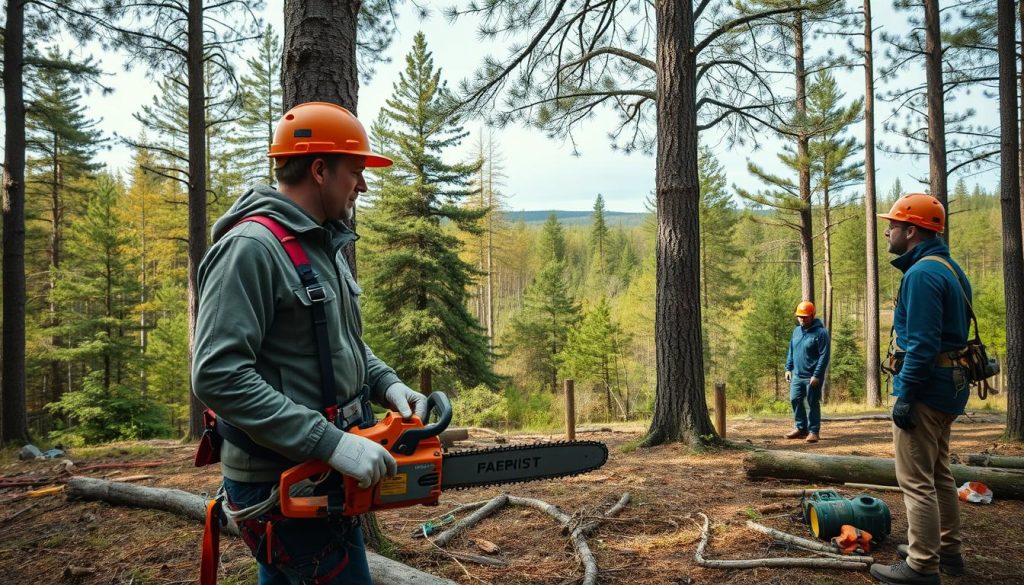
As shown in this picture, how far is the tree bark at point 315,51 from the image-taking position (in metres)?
3.28

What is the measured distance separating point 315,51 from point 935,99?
13.3 m

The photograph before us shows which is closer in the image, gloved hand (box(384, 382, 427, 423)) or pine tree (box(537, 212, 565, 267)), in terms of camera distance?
gloved hand (box(384, 382, 427, 423))

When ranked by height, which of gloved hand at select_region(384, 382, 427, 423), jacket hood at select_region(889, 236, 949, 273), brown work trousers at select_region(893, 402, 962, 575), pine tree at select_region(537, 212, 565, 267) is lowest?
brown work trousers at select_region(893, 402, 962, 575)

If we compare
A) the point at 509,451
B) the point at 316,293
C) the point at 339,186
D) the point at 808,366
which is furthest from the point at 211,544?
the point at 808,366

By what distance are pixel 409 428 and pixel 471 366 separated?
60.1 ft

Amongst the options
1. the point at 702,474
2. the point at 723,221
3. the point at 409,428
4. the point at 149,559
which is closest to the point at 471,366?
the point at 702,474

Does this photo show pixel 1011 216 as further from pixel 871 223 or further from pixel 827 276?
pixel 827 276

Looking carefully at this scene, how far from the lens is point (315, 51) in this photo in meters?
3.29

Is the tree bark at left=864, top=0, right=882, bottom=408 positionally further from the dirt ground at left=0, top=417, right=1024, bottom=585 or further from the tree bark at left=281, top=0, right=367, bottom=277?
the tree bark at left=281, top=0, right=367, bottom=277

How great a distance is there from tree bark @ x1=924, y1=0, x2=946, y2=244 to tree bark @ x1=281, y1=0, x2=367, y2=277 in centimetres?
1224

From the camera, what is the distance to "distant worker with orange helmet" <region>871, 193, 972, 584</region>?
315cm

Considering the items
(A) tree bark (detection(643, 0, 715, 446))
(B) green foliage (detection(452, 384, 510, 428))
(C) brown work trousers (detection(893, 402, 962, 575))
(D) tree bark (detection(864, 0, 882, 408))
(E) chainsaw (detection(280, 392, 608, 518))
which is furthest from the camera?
(B) green foliage (detection(452, 384, 510, 428))

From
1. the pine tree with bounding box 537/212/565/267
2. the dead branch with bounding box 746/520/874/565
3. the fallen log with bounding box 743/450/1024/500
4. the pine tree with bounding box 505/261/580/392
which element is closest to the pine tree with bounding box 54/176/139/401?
the pine tree with bounding box 505/261/580/392

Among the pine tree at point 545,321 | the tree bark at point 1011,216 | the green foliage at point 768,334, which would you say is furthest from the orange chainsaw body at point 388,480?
the pine tree at point 545,321
